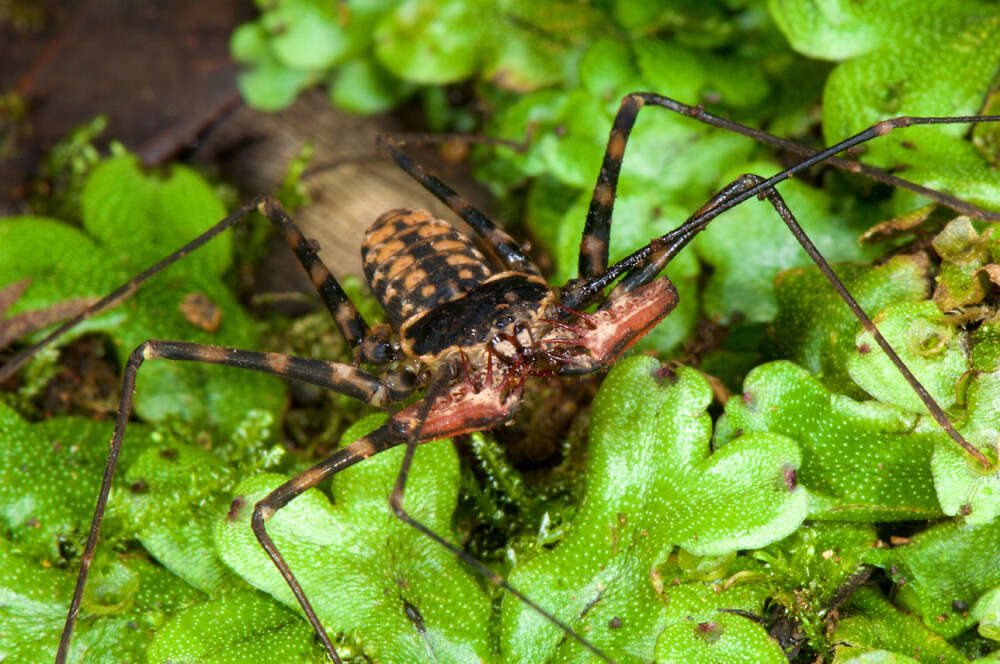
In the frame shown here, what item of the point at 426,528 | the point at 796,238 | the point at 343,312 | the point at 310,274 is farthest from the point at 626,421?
the point at 310,274

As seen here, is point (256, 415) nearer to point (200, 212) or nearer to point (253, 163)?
point (200, 212)

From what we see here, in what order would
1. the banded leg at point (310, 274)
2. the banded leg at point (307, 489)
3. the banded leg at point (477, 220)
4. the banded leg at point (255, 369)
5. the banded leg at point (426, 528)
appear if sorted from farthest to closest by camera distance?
1. the banded leg at point (477, 220)
2. the banded leg at point (310, 274)
3. the banded leg at point (255, 369)
4. the banded leg at point (307, 489)
5. the banded leg at point (426, 528)

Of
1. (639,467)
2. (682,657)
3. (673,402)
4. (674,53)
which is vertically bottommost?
(682,657)

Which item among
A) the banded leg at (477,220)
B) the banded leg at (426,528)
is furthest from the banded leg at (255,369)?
the banded leg at (477,220)

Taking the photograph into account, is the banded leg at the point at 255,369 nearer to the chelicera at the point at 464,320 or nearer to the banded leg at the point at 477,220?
the chelicera at the point at 464,320

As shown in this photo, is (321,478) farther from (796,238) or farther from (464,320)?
(796,238)

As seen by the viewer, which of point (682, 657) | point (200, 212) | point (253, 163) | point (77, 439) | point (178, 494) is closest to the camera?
point (682, 657)

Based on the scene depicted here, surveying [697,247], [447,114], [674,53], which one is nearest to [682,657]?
[697,247]
